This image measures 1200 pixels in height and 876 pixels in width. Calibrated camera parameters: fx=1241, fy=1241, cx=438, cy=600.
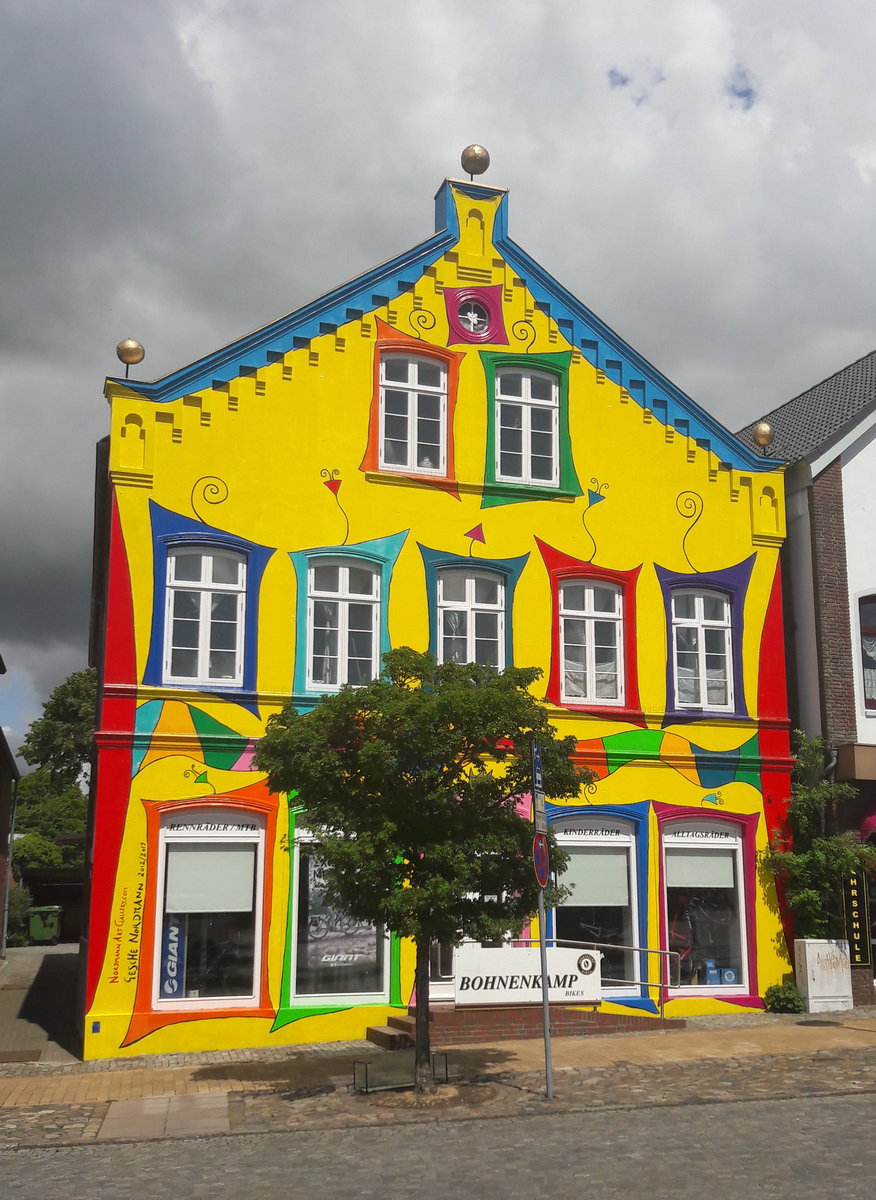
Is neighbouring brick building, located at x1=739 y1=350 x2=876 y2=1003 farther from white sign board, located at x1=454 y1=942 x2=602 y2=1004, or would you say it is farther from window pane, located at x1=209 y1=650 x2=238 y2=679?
window pane, located at x1=209 y1=650 x2=238 y2=679

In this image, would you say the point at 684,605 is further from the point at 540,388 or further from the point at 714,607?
the point at 540,388

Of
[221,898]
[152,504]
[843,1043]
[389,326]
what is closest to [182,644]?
[152,504]

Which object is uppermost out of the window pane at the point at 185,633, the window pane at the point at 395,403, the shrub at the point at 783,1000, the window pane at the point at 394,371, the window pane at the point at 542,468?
the window pane at the point at 394,371

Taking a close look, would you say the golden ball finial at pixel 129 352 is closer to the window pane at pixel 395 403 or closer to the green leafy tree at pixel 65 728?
the window pane at pixel 395 403

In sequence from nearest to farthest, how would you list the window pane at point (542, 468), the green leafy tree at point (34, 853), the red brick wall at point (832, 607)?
the window pane at point (542, 468)
the red brick wall at point (832, 607)
the green leafy tree at point (34, 853)

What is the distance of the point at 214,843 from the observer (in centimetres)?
1639

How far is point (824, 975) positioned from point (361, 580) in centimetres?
893

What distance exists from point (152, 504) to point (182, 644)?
1943mm

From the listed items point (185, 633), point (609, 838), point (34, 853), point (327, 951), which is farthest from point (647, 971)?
point (34, 853)

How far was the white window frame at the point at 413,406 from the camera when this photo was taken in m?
18.3

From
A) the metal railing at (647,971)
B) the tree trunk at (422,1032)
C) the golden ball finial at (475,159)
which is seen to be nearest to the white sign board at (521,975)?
the metal railing at (647,971)

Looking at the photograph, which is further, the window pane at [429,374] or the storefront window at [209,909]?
the window pane at [429,374]

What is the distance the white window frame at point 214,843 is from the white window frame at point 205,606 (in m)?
1.76

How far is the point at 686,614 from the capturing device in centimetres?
1939
